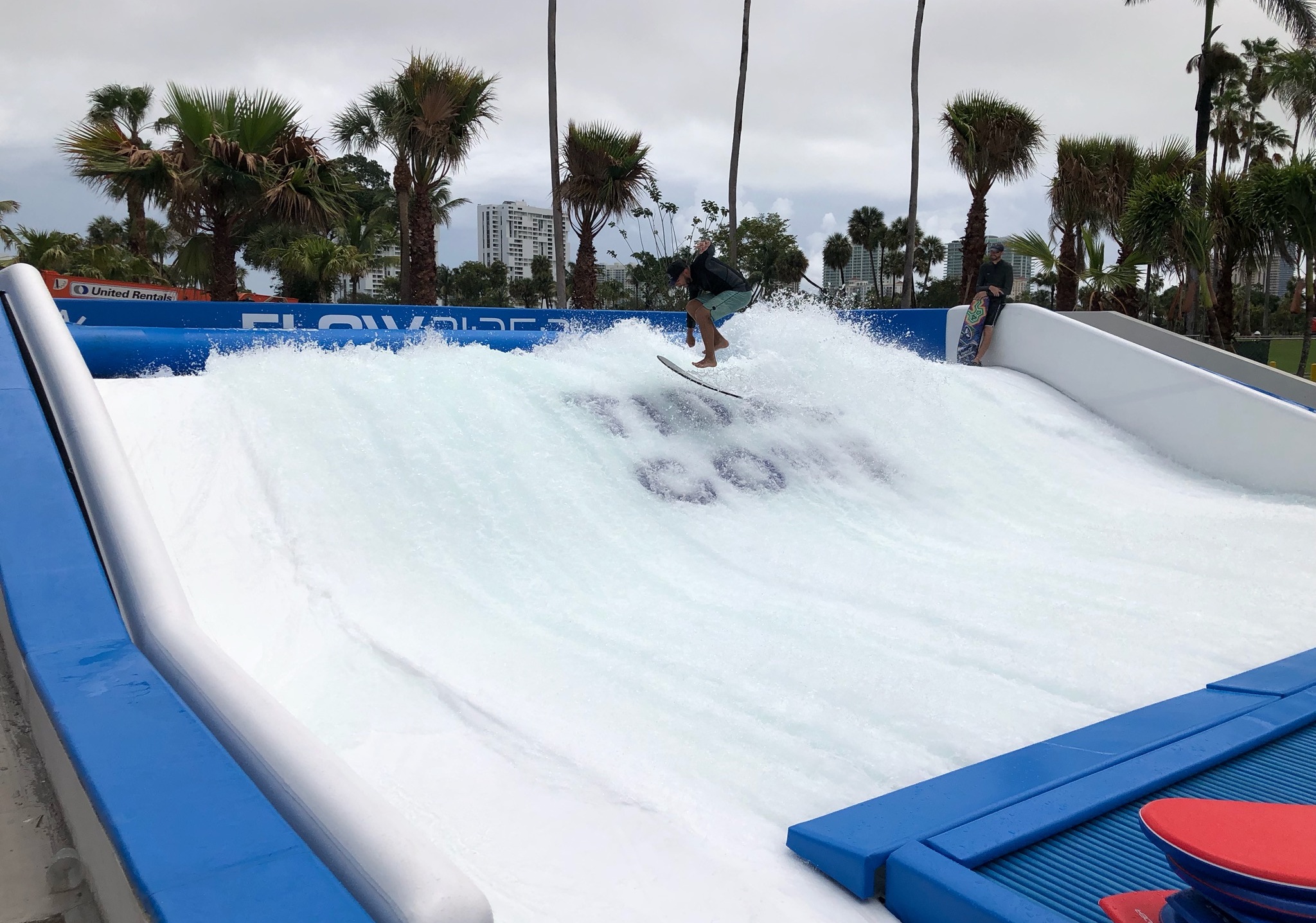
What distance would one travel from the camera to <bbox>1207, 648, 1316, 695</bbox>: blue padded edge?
10.5 ft

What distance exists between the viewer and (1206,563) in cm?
555

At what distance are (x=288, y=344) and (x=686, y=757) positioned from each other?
5.10m

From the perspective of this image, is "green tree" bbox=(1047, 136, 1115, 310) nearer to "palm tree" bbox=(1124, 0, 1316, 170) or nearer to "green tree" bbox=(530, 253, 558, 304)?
"palm tree" bbox=(1124, 0, 1316, 170)

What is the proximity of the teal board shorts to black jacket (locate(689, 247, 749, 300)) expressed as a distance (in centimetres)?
3

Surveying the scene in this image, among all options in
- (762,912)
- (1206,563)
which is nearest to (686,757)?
(762,912)

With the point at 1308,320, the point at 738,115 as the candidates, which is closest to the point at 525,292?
Result: the point at 738,115

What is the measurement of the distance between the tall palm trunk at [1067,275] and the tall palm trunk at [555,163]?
9.58 m

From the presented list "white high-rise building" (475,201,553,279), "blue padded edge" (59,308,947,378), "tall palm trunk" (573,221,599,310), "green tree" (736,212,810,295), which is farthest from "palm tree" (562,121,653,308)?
"white high-rise building" (475,201,553,279)

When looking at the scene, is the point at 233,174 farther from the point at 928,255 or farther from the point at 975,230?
the point at 928,255

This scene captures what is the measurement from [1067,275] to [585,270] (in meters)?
9.74

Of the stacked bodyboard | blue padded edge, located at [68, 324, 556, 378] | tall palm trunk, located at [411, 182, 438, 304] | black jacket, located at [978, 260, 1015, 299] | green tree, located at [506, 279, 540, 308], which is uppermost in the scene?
green tree, located at [506, 279, 540, 308]

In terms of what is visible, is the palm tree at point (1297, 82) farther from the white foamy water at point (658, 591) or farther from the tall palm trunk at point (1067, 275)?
the white foamy water at point (658, 591)

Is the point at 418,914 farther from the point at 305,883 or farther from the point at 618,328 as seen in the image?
the point at 618,328

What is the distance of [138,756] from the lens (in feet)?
6.65
